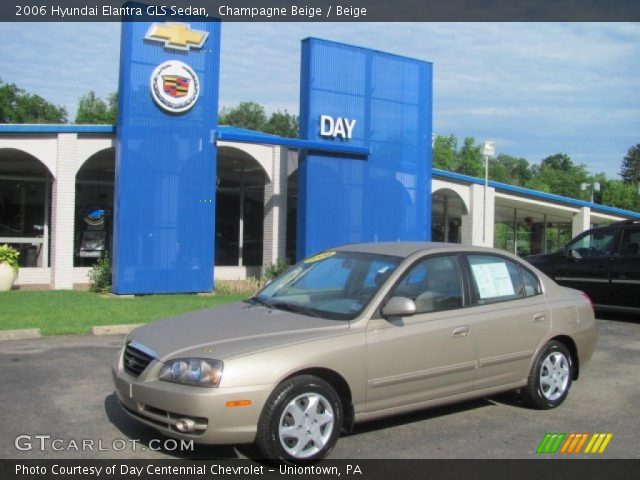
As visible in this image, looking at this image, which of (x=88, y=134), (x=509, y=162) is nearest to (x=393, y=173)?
(x=88, y=134)

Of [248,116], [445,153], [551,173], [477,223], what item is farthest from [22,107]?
[551,173]

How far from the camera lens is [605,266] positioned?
12.5 meters

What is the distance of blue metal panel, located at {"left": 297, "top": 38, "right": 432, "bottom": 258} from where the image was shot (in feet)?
54.4

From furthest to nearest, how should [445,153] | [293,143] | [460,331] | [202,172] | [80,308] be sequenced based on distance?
[445,153], [293,143], [202,172], [80,308], [460,331]

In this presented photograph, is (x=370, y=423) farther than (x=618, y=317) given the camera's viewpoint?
No

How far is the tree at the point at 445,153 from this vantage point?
7231 centimetres

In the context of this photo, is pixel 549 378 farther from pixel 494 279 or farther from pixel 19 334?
pixel 19 334

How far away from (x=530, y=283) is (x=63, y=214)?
458 inches

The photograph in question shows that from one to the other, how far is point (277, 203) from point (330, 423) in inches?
526

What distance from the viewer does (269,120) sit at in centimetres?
8462

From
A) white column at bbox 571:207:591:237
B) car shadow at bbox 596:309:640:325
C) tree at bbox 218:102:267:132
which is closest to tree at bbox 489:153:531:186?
tree at bbox 218:102:267:132

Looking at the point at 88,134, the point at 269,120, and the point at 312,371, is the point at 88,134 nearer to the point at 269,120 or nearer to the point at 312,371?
the point at 312,371

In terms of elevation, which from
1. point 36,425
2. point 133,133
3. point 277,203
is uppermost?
point 133,133

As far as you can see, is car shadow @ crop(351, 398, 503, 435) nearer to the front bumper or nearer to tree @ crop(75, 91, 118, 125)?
the front bumper
